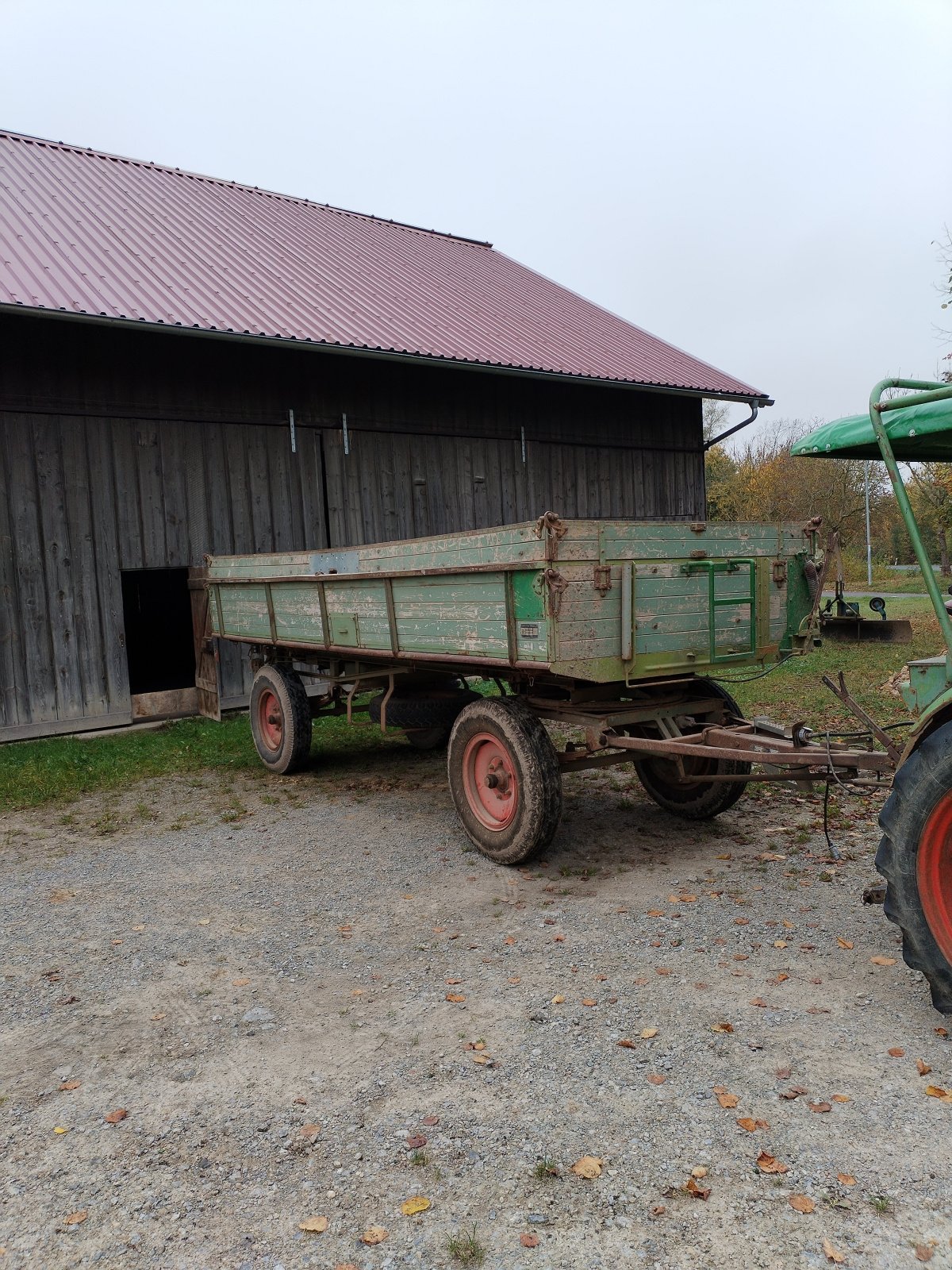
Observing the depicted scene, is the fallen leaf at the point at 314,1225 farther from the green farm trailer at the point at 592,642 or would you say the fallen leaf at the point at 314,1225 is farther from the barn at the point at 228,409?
the barn at the point at 228,409

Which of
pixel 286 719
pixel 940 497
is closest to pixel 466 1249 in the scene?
pixel 286 719

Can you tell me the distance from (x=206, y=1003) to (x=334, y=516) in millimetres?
8307

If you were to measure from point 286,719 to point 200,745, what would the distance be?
199 centimetres

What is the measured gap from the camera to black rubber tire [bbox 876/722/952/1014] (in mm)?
3143

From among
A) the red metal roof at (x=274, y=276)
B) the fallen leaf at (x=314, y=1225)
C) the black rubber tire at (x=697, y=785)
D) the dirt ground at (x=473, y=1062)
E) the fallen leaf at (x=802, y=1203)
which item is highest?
the red metal roof at (x=274, y=276)

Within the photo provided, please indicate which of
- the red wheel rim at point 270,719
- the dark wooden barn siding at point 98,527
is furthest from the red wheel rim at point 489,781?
the dark wooden barn siding at point 98,527

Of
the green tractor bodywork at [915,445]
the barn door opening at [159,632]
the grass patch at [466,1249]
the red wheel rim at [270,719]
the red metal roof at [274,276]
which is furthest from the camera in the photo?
the barn door opening at [159,632]

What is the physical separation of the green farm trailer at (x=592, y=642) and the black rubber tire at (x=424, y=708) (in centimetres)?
48

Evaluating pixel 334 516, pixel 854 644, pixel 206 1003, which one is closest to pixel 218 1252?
pixel 206 1003

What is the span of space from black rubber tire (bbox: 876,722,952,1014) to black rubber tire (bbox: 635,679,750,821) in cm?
214

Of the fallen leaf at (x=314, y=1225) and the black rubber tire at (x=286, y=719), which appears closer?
the fallen leaf at (x=314, y=1225)

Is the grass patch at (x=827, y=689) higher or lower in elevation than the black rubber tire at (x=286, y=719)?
lower

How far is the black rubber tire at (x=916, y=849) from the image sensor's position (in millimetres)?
3143

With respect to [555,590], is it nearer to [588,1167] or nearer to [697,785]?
[697,785]
